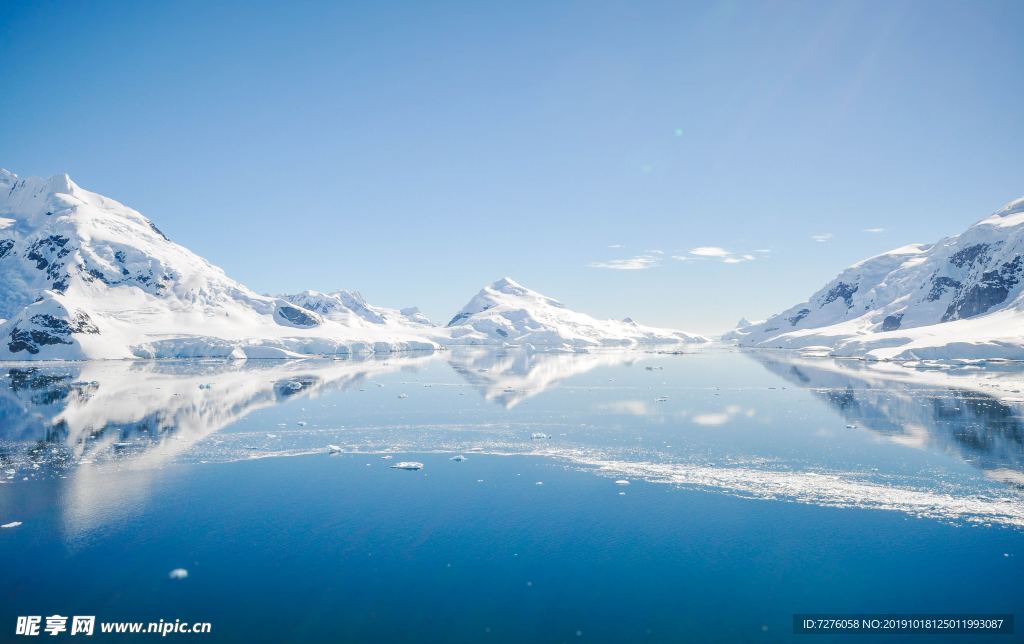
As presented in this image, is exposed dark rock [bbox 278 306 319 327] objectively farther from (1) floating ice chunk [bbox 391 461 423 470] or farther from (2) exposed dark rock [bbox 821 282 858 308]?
(2) exposed dark rock [bbox 821 282 858 308]

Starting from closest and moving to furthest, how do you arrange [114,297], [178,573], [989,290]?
[178,573]
[114,297]
[989,290]

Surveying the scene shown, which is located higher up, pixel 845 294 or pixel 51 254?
pixel 51 254

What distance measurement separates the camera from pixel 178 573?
1517 centimetres

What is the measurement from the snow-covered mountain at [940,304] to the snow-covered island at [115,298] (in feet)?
367

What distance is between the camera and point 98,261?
406 ft

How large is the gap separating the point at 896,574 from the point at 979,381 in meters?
58.7

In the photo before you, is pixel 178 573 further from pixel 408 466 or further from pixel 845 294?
pixel 845 294

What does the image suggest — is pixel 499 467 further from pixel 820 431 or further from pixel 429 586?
pixel 820 431

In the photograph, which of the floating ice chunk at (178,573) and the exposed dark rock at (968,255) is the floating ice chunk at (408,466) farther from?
the exposed dark rock at (968,255)

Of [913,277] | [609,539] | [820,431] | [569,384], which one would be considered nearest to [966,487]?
[820,431]

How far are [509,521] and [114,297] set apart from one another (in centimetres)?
13169

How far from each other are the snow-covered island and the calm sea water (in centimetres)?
6702

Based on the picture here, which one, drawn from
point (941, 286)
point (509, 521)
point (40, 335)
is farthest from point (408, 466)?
point (941, 286)

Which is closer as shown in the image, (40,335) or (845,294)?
(40,335)
